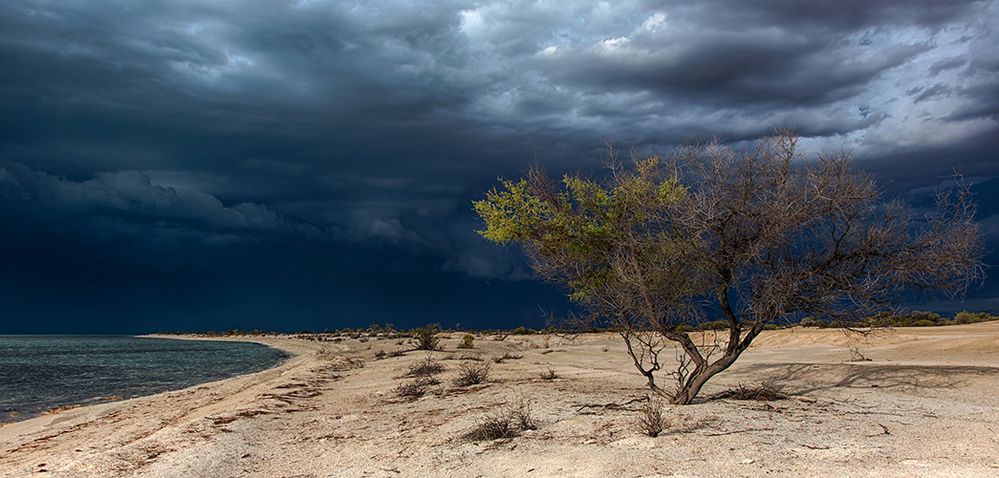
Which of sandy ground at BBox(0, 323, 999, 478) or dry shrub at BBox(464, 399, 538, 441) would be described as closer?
sandy ground at BBox(0, 323, 999, 478)

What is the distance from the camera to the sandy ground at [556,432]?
911 cm

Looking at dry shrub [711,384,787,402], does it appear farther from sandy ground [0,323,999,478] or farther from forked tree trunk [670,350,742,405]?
forked tree trunk [670,350,742,405]

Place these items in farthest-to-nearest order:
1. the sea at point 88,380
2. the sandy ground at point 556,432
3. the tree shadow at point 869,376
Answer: the sea at point 88,380 → the tree shadow at point 869,376 → the sandy ground at point 556,432

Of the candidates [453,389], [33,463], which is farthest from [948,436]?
[33,463]

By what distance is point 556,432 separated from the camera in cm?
1134

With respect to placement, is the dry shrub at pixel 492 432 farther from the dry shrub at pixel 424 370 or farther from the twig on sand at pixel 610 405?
the dry shrub at pixel 424 370

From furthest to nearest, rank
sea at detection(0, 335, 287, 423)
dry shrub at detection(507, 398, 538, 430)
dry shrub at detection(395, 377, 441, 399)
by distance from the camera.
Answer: sea at detection(0, 335, 287, 423) → dry shrub at detection(395, 377, 441, 399) → dry shrub at detection(507, 398, 538, 430)

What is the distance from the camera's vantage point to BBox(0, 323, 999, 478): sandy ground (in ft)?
29.9

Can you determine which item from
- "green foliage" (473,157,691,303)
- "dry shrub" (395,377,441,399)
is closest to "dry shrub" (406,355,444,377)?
"dry shrub" (395,377,441,399)

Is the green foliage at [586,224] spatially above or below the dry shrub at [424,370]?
above

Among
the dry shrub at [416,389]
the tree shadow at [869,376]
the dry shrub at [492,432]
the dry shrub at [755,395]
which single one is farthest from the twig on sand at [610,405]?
the dry shrub at [416,389]

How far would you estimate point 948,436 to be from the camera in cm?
998

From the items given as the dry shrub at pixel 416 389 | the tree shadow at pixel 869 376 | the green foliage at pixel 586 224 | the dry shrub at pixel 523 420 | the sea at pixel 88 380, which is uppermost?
the green foliage at pixel 586 224

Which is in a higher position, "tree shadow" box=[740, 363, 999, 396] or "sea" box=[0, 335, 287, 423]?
"tree shadow" box=[740, 363, 999, 396]
